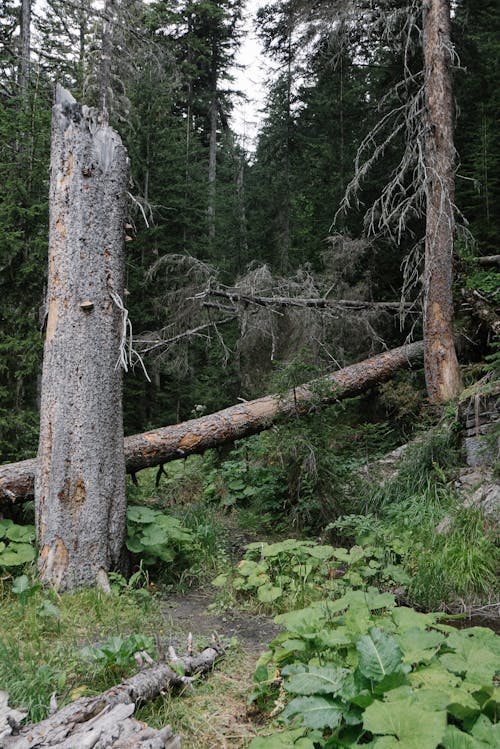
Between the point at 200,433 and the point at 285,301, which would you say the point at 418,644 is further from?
the point at 285,301

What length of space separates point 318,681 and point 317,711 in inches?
6.6

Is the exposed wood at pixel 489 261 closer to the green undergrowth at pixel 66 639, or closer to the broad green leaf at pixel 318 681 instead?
the green undergrowth at pixel 66 639

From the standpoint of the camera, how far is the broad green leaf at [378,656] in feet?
7.13

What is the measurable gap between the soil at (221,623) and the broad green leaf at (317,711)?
5.65 ft

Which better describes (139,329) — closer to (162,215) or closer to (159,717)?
(162,215)

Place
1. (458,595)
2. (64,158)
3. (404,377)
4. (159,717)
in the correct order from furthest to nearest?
(404,377) → (64,158) → (458,595) → (159,717)

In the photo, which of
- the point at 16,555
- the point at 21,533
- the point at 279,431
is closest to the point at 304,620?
the point at 16,555

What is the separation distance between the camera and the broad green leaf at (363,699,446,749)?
175 cm

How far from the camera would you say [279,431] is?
21.4ft

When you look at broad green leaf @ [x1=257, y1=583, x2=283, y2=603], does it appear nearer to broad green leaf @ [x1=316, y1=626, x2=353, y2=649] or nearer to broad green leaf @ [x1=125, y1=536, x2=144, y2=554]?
broad green leaf @ [x1=316, y1=626, x2=353, y2=649]

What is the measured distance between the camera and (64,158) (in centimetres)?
518

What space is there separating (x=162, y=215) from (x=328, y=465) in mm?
10348

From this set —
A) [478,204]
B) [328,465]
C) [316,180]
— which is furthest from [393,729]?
[316,180]

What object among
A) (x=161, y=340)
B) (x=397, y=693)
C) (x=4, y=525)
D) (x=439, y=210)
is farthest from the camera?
(x=161, y=340)
